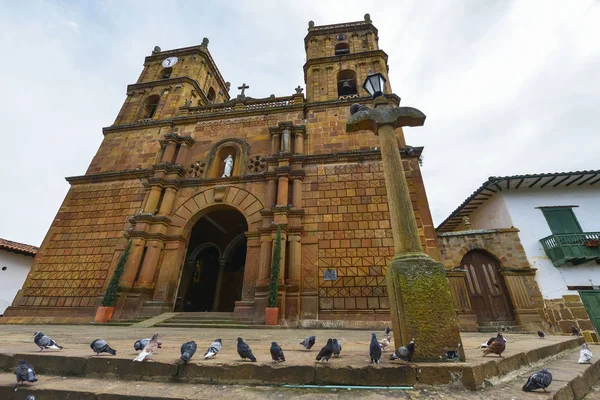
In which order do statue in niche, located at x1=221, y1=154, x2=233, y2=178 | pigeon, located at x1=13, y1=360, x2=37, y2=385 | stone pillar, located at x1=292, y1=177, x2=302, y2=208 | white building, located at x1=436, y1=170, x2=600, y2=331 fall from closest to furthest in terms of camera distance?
pigeon, located at x1=13, y1=360, x2=37, y2=385 → stone pillar, located at x1=292, y1=177, x2=302, y2=208 → white building, located at x1=436, y1=170, x2=600, y2=331 → statue in niche, located at x1=221, y1=154, x2=233, y2=178

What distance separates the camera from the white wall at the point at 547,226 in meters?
10.0

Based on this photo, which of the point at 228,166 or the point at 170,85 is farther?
the point at 170,85

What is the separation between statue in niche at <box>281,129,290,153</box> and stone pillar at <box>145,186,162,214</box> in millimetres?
5262

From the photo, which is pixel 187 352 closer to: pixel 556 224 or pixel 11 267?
pixel 556 224

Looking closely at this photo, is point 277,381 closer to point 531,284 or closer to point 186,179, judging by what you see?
point 186,179

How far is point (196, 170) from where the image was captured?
11570 millimetres

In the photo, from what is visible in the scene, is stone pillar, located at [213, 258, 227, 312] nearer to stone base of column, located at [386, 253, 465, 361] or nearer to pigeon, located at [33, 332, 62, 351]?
pigeon, located at [33, 332, 62, 351]

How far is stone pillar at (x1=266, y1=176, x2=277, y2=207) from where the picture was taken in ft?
32.0

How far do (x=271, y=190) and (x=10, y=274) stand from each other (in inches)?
693

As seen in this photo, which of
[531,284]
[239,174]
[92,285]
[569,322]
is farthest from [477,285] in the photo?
[92,285]

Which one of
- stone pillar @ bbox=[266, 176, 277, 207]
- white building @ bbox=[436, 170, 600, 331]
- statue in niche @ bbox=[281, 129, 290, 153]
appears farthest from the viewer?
statue in niche @ bbox=[281, 129, 290, 153]

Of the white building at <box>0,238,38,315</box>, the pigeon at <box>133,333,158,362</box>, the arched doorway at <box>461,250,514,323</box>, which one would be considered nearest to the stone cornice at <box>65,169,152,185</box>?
the white building at <box>0,238,38,315</box>

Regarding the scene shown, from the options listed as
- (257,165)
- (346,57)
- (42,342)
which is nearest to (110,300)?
(42,342)

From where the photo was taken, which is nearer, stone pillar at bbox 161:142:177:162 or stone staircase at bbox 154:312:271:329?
stone staircase at bbox 154:312:271:329
